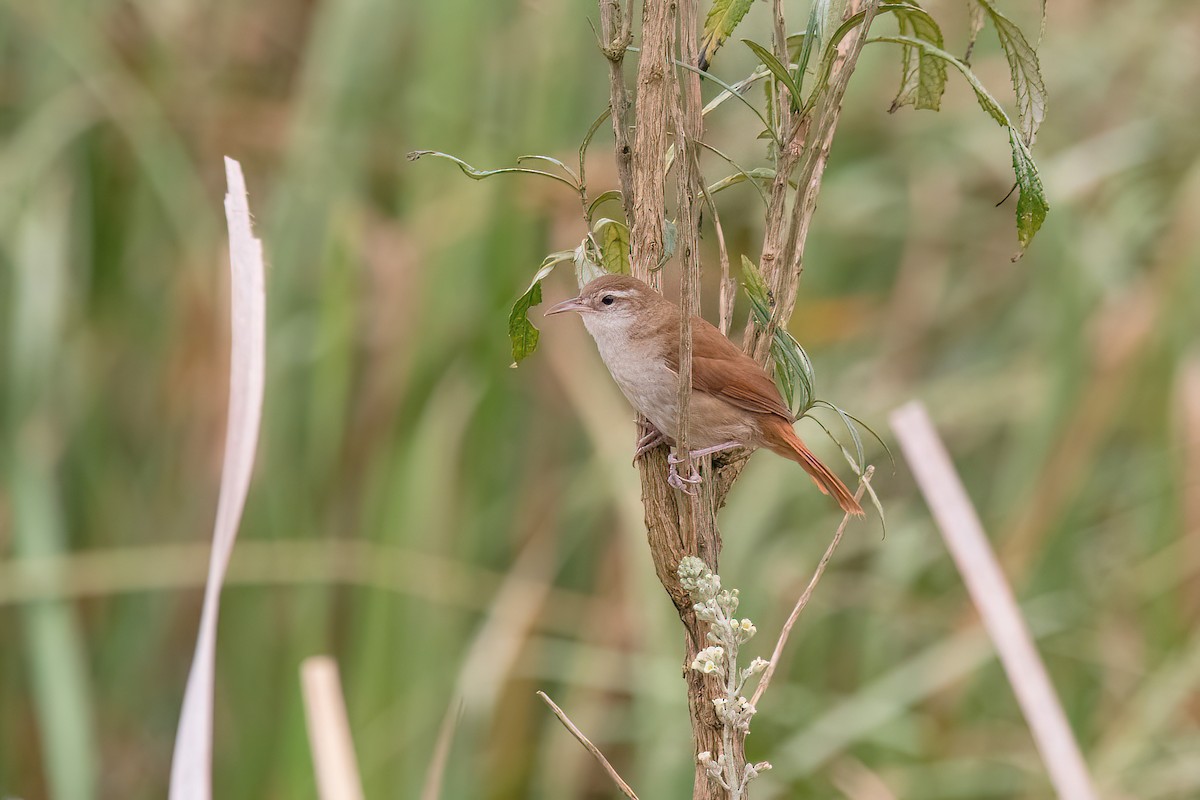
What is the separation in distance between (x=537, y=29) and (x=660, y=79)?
6.39ft

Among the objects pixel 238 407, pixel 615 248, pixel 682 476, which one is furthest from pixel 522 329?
pixel 238 407

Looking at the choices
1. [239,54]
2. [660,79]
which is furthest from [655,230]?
[239,54]

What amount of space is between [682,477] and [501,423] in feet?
5.54

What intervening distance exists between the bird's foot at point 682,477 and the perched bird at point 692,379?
17 cm

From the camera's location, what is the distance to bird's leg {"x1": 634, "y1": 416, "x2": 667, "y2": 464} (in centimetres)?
127

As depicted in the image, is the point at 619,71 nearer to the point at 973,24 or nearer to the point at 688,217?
the point at 688,217

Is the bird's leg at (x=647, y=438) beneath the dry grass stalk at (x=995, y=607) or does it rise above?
above

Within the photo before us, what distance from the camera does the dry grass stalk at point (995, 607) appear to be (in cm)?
110

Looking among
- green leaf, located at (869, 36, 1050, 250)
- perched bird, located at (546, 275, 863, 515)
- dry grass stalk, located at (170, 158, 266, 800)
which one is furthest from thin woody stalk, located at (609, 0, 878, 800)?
dry grass stalk, located at (170, 158, 266, 800)

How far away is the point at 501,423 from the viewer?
2.82m

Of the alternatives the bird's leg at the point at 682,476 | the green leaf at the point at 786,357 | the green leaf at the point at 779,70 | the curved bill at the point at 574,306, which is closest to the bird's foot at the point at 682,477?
the bird's leg at the point at 682,476

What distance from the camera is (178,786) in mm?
920

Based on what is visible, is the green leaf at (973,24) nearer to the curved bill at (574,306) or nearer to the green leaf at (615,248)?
the green leaf at (615,248)

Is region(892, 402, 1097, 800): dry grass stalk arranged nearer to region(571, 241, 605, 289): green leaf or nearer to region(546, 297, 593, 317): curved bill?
region(571, 241, 605, 289): green leaf
